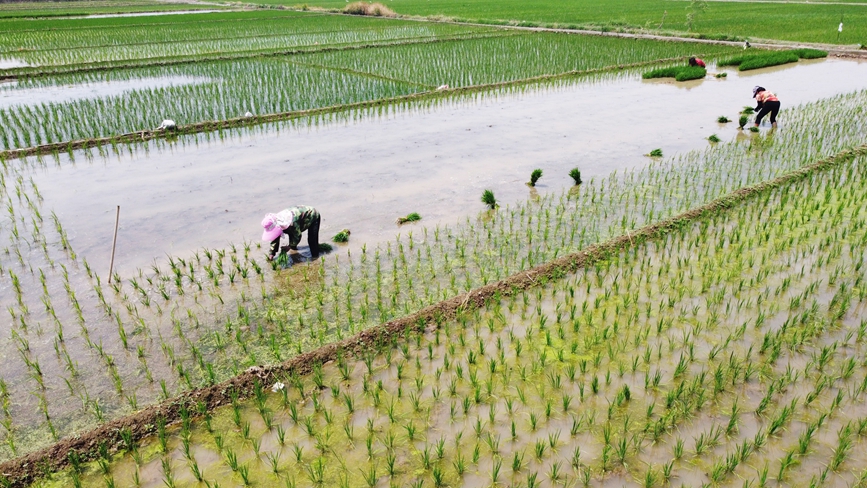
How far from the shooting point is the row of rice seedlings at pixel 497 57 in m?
14.9

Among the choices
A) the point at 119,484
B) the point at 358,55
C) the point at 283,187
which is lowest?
the point at 119,484

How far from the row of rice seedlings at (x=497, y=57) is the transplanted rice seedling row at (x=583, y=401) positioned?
998 centimetres

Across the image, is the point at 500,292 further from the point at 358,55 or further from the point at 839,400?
the point at 358,55

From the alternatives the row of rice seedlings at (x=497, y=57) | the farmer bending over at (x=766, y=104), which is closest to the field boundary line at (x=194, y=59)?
the row of rice seedlings at (x=497, y=57)

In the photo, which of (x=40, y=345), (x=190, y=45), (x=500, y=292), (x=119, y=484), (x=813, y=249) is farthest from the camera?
(x=190, y=45)

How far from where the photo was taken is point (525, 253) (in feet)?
19.5

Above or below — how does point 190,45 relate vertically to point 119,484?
above

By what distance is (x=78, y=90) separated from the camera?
13219 mm

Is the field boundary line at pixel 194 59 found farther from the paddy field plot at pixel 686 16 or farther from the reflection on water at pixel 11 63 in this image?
the paddy field plot at pixel 686 16

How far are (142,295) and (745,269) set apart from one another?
5.65 metres

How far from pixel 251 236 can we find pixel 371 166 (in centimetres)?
262

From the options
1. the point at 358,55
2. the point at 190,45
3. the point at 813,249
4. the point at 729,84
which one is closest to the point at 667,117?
the point at 729,84

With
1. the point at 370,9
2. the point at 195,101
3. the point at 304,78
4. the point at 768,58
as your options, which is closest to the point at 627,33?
the point at 768,58

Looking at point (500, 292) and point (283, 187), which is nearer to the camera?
point (500, 292)
